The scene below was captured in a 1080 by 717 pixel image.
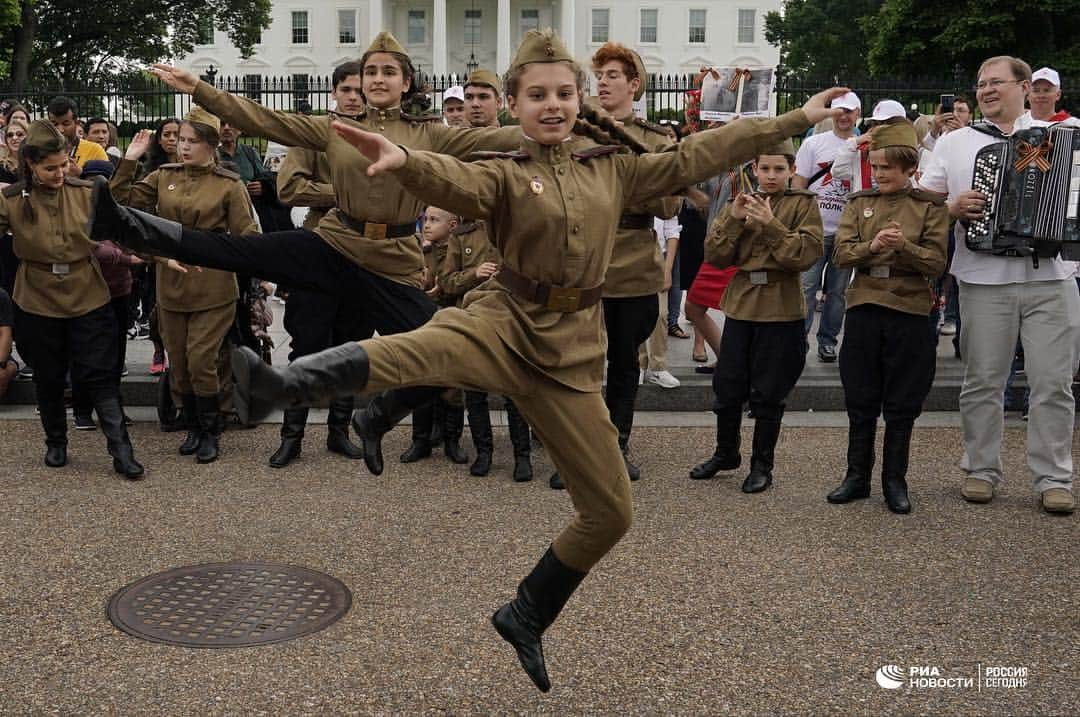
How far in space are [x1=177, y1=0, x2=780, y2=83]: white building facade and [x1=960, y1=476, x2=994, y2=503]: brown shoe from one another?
76.2 meters

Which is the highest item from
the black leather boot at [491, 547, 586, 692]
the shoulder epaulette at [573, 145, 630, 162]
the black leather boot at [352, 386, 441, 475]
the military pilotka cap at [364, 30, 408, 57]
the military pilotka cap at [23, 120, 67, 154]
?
the military pilotka cap at [364, 30, 408, 57]

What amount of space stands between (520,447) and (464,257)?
3.97 feet

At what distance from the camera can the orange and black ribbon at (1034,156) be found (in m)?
6.54

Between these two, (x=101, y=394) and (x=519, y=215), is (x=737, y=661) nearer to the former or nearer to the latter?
(x=519, y=215)

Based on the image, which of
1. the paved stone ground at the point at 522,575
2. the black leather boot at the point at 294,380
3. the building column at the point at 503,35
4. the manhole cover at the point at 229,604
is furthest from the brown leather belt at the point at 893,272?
the building column at the point at 503,35

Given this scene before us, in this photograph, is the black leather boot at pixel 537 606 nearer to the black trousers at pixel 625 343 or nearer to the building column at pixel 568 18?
the black trousers at pixel 625 343

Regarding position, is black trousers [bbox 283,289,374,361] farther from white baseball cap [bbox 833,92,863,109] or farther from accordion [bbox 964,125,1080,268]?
white baseball cap [bbox 833,92,863,109]

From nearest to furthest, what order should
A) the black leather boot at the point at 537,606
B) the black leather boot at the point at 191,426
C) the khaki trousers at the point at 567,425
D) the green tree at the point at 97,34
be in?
the khaki trousers at the point at 567,425, the black leather boot at the point at 537,606, the black leather boot at the point at 191,426, the green tree at the point at 97,34

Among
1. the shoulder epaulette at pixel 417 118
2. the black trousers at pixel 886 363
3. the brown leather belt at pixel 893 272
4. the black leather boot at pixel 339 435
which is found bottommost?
the black leather boot at pixel 339 435

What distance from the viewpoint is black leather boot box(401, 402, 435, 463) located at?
7.69 metres

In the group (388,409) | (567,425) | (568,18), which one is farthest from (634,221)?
(568,18)

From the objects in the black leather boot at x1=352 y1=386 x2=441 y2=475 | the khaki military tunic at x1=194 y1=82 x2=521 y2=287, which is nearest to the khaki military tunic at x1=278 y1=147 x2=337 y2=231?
the khaki military tunic at x1=194 y1=82 x2=521 y2=287

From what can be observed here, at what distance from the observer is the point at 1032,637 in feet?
15.8

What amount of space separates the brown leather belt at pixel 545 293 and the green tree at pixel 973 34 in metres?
35.9
